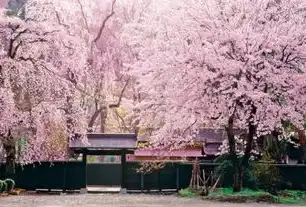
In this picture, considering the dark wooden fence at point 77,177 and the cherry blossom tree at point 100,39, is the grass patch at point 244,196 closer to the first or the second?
the dark wooden fence at point 77,177

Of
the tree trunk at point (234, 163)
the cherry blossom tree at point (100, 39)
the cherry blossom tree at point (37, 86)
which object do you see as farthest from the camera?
the cherry blossom tree at point (100, 39)

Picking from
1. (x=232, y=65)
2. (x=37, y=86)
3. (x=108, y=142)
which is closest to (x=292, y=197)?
(x=232, y=65)

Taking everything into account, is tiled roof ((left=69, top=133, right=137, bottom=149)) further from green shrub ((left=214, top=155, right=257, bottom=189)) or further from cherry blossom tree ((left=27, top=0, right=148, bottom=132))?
green shrub ((left=214, top=155, right=257, bottom=189))

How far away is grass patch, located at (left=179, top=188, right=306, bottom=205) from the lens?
22.8 metres

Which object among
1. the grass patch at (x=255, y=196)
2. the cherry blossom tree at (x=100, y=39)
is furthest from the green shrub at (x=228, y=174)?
the cherry blossom tree at (x=100, y=39)

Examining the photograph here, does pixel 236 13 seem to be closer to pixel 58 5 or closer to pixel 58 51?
pixel 58 51

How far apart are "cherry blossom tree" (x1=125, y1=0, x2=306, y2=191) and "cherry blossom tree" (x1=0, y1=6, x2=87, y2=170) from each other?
4156 mm

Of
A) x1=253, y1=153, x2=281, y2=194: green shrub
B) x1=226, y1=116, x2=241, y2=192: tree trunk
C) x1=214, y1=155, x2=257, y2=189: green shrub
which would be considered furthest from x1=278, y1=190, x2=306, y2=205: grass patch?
x1=226, y1=116, x2=241, y2=192: tree trunk

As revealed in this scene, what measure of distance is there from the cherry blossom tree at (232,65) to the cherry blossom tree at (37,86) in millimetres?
4156

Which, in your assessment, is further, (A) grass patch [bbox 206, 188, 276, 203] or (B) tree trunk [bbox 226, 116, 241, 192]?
(B) tree trunk [bbox 226, 116, 241, 192]

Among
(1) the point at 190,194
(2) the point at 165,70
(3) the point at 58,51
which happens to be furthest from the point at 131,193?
(3) the point at 58,51

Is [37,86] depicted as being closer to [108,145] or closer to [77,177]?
[108,145]

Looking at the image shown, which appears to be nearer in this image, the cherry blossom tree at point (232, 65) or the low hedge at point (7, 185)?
the cherry blossom tree at point (232, 65)

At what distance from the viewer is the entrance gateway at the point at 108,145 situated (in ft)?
93.5
